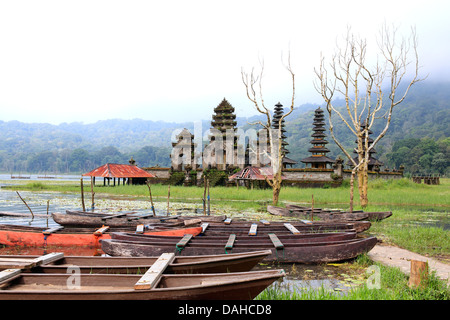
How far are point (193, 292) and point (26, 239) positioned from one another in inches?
310

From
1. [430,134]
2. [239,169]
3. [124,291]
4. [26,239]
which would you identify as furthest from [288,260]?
[430,134]

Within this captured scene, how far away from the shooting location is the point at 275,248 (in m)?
7.77

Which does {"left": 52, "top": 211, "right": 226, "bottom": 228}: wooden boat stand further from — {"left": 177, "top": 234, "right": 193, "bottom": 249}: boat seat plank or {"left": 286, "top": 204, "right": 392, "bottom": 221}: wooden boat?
{"left": 286, "top": 204, "right": 392, "bottom": 221}: wooden boat

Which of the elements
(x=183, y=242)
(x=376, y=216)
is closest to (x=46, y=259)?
(x=183, y=242)

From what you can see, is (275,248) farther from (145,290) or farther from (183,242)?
(145,290)

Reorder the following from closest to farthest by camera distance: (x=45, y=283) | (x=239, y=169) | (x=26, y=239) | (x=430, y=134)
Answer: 1. (x=45, y=283)
2. (x=26, y=239)
3. (x=239, y=169)
4. (x=430, y=134)

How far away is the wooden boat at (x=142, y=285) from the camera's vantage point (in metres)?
4.07

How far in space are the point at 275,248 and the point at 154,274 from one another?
380 centimetres

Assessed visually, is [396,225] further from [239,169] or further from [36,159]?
[36,159]

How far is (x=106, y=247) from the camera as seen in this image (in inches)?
313

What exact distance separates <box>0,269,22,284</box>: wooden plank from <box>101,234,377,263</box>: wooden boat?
2.99m

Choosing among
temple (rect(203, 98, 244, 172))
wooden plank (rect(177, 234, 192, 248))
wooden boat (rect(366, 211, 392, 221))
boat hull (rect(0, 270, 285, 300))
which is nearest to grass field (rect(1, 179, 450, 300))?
wooden boat (rect(366, 211, 392, 221))

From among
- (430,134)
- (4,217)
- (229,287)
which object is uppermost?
(430,134)

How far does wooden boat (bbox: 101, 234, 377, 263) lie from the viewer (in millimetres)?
7582
